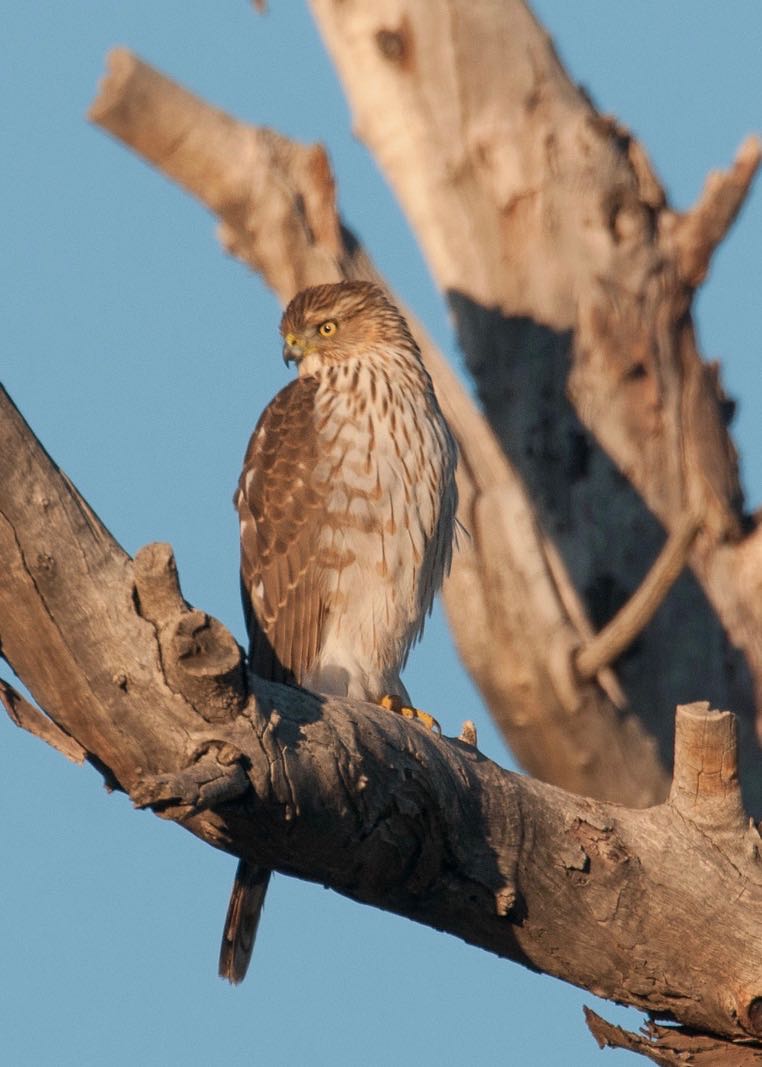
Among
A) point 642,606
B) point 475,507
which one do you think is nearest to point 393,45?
point 475,507

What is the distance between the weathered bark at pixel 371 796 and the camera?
339 centimetres

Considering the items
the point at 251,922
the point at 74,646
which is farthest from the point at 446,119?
the point at 74,646

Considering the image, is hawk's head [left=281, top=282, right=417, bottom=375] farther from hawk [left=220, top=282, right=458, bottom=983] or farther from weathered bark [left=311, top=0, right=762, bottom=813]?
weathered bark [left=311, top=0, right=762, bottom=813]

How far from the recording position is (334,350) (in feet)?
22.2

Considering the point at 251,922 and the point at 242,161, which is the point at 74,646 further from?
the point at 242,161

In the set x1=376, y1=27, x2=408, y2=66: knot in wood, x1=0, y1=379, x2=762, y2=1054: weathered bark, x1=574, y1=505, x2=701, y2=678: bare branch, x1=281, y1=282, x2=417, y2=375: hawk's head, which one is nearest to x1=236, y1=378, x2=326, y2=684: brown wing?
x1=281, y1=282, x2=417, y2=375: hawk's head

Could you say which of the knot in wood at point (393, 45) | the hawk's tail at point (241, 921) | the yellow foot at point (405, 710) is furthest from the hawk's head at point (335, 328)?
the knot in wood at point (393, 45)

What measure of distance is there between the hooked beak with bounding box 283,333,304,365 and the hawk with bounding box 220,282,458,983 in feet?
2.02

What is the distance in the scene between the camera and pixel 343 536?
19.3 ft

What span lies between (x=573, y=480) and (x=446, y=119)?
228 centimetres

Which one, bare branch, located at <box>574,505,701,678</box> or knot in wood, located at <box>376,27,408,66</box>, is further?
knot in wood, located at <box>376,27,408,66</box>

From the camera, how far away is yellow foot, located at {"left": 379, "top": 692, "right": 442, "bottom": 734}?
17.9 ft

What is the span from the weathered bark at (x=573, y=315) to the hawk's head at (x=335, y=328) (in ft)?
8.17

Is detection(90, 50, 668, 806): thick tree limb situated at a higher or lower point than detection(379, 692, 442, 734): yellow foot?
higher
